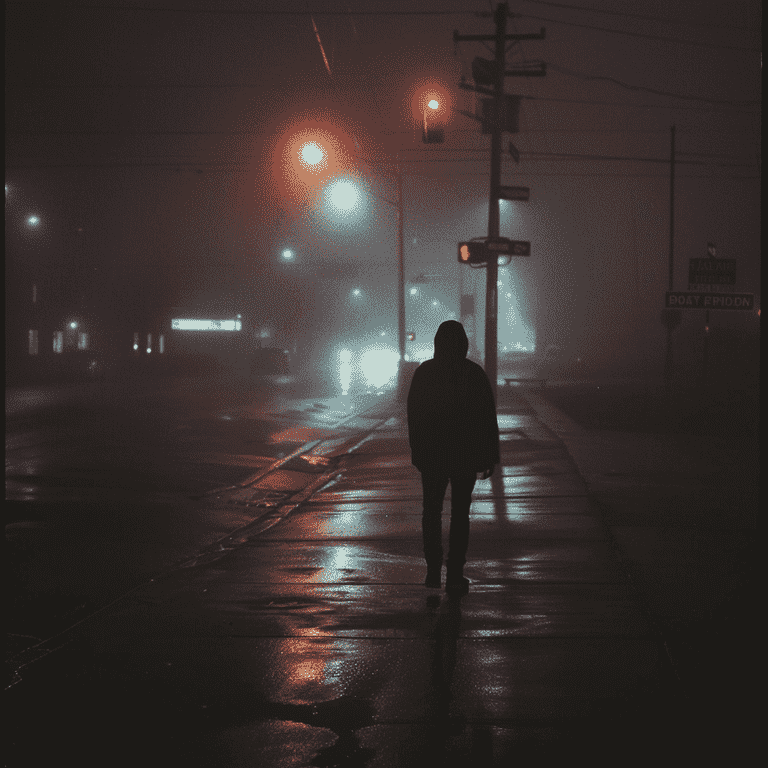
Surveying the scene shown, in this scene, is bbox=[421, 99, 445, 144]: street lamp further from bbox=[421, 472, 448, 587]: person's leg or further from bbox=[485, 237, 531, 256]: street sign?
bbox=[421, 472, 448, 587]: person's leg

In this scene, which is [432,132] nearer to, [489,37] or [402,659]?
[489,37]

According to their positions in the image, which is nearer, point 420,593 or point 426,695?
point 426,695

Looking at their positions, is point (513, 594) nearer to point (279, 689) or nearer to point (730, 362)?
point (279, 689)

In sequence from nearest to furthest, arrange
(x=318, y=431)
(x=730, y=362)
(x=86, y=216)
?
1. (x=318, y=431)
2. (x=730, y=362)
3. (x=86, y=216)

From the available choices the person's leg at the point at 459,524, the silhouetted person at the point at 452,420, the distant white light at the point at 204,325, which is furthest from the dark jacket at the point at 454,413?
the distant white light at the point at 204,325

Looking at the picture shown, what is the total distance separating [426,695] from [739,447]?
1306 centimetres

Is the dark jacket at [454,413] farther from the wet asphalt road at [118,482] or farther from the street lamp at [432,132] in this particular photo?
the street lamp at [432,132]

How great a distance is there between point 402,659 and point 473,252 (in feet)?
35.9

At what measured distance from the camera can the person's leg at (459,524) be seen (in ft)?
20.8

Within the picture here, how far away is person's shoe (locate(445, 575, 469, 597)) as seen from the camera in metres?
6.36

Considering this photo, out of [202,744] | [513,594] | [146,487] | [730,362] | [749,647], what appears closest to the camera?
[202,744]

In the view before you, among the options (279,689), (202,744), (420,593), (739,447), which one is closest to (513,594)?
→ (420,593)

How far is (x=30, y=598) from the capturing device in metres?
6.53

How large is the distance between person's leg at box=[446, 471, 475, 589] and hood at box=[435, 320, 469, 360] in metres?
0.84
